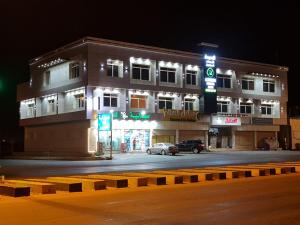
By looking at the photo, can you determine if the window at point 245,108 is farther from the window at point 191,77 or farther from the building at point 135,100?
the window at point 191,77

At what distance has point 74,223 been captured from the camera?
35.7 ft

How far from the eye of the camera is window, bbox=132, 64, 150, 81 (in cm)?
6166

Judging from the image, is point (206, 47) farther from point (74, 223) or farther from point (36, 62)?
point (74, 223)

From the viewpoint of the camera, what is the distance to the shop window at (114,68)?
5919 cm

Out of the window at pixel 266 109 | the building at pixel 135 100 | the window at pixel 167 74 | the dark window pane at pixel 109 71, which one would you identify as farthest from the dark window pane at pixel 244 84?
the dark window pane at pixel 109 71

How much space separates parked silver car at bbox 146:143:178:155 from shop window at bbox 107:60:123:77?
9711mm

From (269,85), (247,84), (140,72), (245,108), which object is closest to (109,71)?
(140,72)

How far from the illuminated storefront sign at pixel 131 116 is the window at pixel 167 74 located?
5.45m

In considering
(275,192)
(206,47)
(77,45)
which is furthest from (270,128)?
(275,192)

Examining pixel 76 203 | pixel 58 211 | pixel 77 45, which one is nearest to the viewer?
pixel 58 211

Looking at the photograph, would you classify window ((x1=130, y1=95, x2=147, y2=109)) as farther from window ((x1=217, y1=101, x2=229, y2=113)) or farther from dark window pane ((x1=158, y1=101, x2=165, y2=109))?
window ((x1=217, y1=101, x2=229, y2=113))

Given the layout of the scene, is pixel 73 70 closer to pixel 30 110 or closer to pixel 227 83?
pixel 30 110

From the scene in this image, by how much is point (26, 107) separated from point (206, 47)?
87.9 ft

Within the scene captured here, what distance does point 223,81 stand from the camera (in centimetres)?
7106
